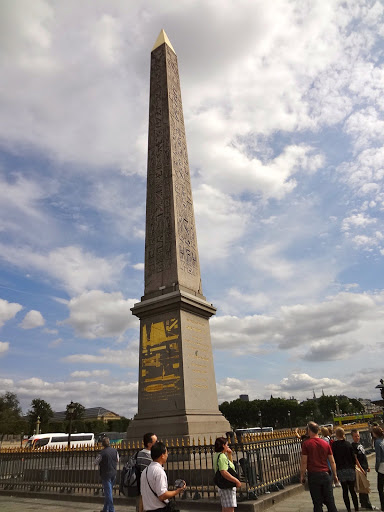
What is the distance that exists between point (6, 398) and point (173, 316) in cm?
7731

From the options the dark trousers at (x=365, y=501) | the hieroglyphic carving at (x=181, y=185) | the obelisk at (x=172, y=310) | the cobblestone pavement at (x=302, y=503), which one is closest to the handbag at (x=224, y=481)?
Result: the cobblestone pavement at (x=302, y=503)

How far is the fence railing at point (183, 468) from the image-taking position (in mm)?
8094

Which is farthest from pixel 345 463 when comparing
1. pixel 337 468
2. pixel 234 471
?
pixel 234 471

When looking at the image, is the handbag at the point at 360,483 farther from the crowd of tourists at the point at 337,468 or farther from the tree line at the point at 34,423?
the tree line at the point at 34,423

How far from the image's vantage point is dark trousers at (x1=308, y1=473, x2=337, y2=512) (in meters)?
5.47

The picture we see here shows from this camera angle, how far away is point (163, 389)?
11195mm

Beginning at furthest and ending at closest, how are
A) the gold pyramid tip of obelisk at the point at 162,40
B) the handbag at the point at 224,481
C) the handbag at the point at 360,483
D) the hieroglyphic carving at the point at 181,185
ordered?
1. the gold pyramid tip of obelisk at the point at 162,40
2. the hieroglyphic carving at the point at 181,185
3. the handbag at the point at 360,483
4. the handbag at the point at 224,481

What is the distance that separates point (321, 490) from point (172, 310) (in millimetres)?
7096

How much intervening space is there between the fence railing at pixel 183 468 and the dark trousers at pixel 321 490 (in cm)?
184

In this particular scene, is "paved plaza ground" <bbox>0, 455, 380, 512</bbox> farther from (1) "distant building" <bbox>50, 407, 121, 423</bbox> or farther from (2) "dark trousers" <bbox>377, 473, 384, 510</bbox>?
(1) "distant building" <bbox>50, 407, 121, 423</bbox>

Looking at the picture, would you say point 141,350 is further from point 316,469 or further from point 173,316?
point 316,469

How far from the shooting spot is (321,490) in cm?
554

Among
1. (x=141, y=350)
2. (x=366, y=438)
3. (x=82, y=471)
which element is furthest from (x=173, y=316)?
(x=366, y=438)

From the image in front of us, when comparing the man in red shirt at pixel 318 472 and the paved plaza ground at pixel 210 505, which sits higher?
the man in red shirt at pixel 318 472
